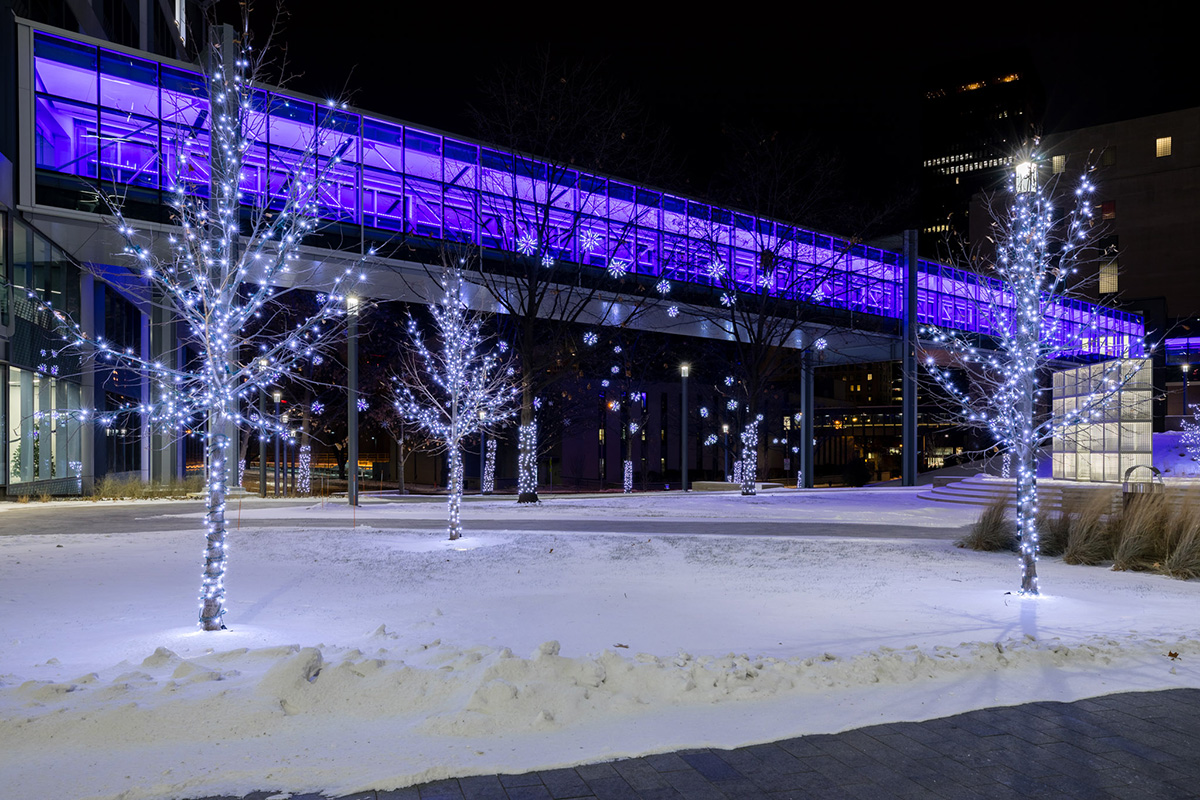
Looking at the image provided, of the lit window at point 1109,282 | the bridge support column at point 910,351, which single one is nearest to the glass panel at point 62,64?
the bridge support column at point 910,351

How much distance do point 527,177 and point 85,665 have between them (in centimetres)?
2402

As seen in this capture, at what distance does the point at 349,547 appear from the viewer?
13.4 metres

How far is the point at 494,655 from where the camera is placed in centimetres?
655

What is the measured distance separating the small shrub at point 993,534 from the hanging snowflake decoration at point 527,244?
15.1 metres

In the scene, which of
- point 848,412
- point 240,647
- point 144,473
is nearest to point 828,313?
point 144,473

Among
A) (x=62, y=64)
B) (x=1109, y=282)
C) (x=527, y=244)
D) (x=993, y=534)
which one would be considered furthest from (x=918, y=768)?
(x=1109, y=282)

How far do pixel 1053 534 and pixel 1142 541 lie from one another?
68.3 inches

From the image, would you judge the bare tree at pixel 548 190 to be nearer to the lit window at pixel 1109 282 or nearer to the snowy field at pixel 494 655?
the snowy field at pixel 494 655

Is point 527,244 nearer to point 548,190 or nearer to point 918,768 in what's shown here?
point 548,190

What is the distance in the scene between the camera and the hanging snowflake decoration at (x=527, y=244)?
25.4 m

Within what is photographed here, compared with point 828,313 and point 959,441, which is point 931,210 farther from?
point 828,313

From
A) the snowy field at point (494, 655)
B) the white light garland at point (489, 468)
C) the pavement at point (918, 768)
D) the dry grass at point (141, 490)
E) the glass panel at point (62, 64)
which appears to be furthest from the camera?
the white light garland at point (489, 468)

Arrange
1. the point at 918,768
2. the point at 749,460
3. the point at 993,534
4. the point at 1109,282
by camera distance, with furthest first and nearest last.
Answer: the point at 1109,282
the point at 749,460
the point at 993,534
the point at 918,768

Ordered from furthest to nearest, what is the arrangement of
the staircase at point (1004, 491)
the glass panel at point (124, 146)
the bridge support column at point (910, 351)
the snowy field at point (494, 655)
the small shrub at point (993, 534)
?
the bridge support column at point (910, 351), the glass panel at point (124, 146), the staircase at point (1004, 491), the small shrub at point (993, 534), the snowy field at point (494, 655)
